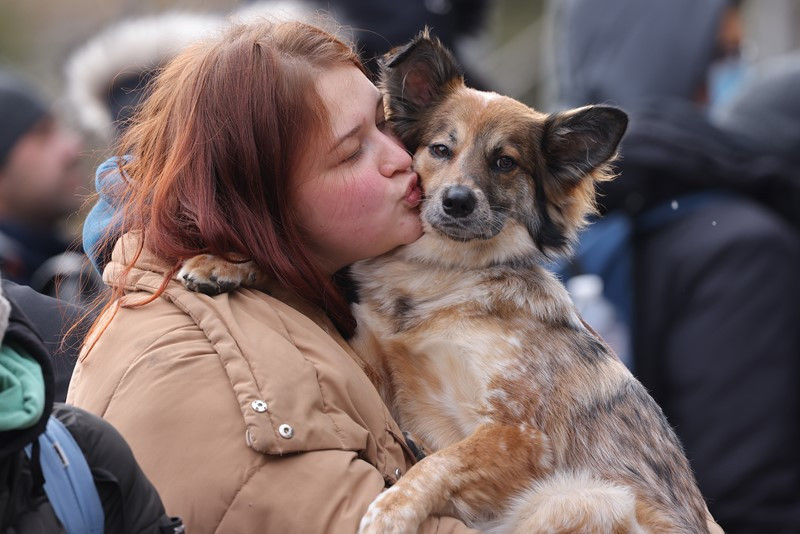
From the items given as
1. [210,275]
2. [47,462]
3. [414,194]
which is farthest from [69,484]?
[414,194]

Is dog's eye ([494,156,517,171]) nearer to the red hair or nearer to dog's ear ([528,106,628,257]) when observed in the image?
dog's ear ([528,106,628,257])

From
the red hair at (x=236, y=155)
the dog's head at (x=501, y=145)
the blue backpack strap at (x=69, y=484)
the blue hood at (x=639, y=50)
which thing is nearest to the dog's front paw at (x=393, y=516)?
the red hair at (x=236, y=155)

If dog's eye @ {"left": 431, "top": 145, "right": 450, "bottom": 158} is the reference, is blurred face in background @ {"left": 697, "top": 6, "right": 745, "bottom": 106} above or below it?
below

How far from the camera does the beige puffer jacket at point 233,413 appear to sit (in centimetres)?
213

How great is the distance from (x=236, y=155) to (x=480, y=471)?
1074 millimetres

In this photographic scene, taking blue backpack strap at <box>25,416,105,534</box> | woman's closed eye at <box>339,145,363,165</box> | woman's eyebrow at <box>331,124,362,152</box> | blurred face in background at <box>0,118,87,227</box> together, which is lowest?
blurred face in background at <box>0,118,87,227</box>

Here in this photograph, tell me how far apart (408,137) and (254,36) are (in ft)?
2.60

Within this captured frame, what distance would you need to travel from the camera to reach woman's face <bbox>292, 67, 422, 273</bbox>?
272cm

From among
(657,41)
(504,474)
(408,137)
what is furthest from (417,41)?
(657,41)

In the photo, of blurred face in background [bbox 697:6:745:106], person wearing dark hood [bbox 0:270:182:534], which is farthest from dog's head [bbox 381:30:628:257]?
blurred face in background [bbox 697:6:745:106]

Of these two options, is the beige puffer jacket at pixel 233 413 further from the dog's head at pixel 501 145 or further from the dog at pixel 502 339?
the dog's head at pixel 501 145

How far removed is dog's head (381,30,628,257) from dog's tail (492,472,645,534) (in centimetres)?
81

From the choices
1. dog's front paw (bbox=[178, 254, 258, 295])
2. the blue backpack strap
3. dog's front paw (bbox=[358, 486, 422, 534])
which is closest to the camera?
the blue backpack strap

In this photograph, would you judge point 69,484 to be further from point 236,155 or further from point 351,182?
point 351,182
